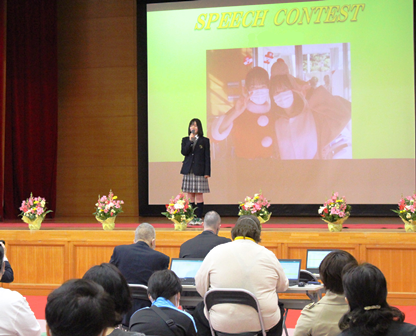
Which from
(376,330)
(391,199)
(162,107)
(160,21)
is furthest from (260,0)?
(376,330)

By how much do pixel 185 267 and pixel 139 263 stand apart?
30 cm

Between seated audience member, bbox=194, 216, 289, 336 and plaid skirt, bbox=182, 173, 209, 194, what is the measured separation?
346 cm

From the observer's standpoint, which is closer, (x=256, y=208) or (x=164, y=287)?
(x=164, y=287)

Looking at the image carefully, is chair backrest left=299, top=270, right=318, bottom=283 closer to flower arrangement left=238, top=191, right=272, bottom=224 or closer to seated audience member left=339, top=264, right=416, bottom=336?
seated audience member left=339, top=264, right=416, bottom=336

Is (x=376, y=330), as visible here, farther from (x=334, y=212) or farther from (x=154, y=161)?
(x=154, y=161)

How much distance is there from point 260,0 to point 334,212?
4104mm

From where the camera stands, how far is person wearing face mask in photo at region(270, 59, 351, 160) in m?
7.38

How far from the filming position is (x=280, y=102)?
7.58 m

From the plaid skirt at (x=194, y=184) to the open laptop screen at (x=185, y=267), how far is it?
116 inches

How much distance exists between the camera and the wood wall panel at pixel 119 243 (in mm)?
4617

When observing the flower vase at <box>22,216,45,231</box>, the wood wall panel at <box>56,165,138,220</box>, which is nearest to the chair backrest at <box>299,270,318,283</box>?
the flower vase at <box>22,216,45,231</box>

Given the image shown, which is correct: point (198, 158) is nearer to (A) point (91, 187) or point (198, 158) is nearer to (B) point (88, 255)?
(B) point (88, 255)

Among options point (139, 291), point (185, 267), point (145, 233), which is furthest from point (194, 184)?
point (139, 291)

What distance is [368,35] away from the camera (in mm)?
7238
